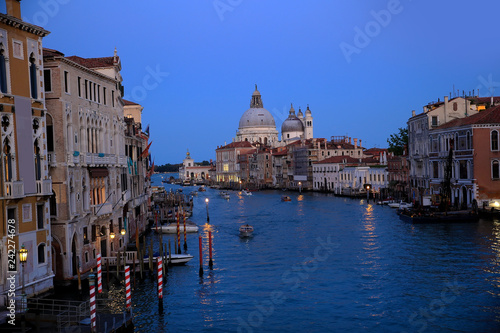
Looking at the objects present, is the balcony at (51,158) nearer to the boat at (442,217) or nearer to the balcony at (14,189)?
the balcony at (14,189)

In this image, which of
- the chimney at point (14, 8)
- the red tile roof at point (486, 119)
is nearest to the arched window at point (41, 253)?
the chimney at point (14, 8)

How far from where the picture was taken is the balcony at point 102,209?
771 inches

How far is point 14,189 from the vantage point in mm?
14000

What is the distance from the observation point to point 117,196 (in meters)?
22.5

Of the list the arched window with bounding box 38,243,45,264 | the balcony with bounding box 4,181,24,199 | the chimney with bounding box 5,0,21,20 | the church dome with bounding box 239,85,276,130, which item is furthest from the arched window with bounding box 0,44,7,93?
the church dome with bounding box 239,85,276,130

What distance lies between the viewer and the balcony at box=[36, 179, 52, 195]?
Answer: 15086mm

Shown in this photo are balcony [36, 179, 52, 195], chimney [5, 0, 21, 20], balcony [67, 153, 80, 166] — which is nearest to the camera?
chimney [5, 0, 21, 20]

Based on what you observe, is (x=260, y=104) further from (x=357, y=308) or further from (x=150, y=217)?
(x=357, y=308)

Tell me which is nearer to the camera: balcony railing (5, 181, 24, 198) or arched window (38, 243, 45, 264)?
balcony railing (5, 181, 24, 198)

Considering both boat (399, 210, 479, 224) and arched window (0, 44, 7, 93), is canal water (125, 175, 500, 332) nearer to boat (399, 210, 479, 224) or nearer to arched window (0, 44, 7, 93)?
boat (399, 210, 479, 224)

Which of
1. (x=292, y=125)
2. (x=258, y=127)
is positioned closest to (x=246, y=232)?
(x=292, y=125)

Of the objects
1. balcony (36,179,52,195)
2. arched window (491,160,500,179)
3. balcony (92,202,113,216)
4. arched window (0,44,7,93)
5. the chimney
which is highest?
the chimney

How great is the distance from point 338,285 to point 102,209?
7.58m

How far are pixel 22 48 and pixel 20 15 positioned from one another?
0.77m
